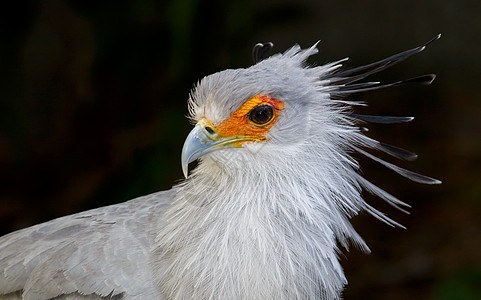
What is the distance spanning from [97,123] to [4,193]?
719 mm

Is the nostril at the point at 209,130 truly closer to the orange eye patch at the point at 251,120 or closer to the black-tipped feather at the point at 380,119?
the orange eye patch at the point at 251,120

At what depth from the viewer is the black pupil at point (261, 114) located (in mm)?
1964

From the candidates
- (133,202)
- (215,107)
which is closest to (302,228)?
(215,107)

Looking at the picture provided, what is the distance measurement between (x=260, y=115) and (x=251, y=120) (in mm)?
33

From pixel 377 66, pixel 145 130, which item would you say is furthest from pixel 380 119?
pixel 145 130

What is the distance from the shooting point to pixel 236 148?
6.52ft

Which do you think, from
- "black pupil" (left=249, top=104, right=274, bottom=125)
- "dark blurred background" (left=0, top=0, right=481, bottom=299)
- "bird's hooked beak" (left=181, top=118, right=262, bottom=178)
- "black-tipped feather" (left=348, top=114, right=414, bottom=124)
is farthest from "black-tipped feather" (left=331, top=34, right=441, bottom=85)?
"dark blurred background" (left=0, top=0, right=481, bottom=299)

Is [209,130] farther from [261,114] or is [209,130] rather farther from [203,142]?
[261,114]

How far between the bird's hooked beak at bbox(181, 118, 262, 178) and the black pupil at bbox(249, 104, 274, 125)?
58mm

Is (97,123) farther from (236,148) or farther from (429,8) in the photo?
(429,8)

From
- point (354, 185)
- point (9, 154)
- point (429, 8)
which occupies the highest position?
point (429, 8)

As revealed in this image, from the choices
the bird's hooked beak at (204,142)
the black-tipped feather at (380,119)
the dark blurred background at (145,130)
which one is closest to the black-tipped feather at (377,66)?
the black-tipped feather at (380,119)

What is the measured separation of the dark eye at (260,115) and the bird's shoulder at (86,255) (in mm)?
544

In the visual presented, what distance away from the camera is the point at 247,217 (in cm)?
197
